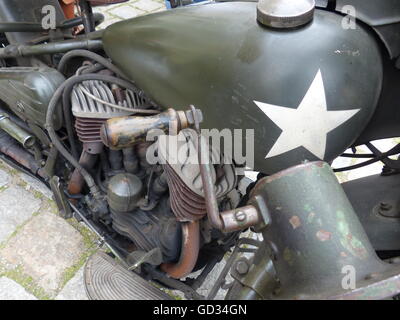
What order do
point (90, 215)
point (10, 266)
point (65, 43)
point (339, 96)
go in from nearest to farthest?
point (339, 96) < point (65, 43) < point (90, 215) < point (10, 266)

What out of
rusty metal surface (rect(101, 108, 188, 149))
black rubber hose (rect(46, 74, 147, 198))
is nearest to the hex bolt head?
rusty metal surface (rect(101, 108, 188, 149))

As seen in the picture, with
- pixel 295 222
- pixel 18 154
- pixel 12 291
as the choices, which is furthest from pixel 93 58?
pixel 12 291

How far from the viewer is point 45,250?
1.81 m

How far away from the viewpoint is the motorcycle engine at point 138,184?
1131 mm

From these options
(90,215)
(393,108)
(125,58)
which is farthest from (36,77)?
(393,108)

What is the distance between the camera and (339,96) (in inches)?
34.2

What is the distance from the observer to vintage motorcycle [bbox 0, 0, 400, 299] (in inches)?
26.4

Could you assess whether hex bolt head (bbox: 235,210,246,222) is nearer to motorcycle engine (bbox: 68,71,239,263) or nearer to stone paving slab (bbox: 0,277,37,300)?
motorcycle engine (bbox: 68,71,239,263)

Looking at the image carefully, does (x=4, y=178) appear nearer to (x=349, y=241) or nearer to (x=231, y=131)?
(x=231, y=131)

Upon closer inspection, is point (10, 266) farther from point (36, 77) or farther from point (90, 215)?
point (36, 77)

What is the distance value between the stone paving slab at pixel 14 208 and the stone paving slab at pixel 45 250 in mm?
50

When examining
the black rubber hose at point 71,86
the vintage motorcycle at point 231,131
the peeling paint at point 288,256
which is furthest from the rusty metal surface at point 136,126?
the black rubber hose at point 71,86

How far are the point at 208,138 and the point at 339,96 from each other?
34 centimetres

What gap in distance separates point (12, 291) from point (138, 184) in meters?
0.89
